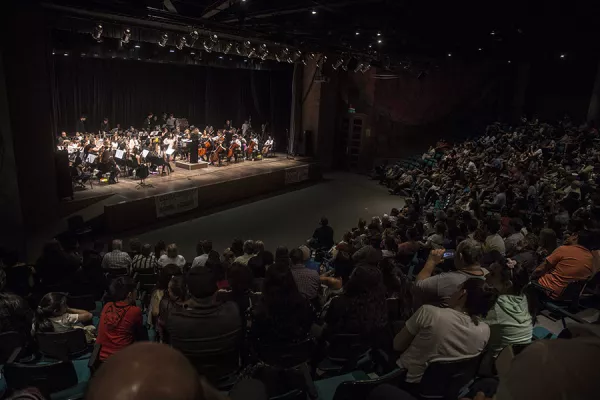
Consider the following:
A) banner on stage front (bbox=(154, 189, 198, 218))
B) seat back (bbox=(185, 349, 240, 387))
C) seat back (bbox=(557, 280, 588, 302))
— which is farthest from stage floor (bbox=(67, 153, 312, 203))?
seat back (bbox=(557, 280, 588, 302))

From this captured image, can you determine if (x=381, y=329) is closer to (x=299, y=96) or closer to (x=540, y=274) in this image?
(x=540, y=274)

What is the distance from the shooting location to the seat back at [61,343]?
3787 millimetres

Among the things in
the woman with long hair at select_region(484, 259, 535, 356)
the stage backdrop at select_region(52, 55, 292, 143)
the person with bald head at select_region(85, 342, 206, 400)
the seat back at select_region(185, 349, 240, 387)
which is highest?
the stage backdrop at select_region(52, 55, 292, 143)

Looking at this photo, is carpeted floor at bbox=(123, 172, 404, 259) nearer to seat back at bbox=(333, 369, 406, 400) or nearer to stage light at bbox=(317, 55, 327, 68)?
stage light at bbox=(317, 55, 327, 68)

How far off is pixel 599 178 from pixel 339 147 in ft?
39.9

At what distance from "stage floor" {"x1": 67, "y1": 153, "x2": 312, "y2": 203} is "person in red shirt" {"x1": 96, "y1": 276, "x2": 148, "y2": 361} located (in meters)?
7.85

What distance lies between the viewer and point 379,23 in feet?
47.7

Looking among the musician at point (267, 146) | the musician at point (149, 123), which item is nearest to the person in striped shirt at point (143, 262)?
the musician at point (267, 146)

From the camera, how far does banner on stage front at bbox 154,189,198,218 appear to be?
38.2ft

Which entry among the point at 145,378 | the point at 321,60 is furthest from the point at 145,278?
the point at 321,60

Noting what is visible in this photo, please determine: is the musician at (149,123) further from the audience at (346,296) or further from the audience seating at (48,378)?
the audience seating at (48,378)

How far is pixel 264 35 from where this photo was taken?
12820 mm

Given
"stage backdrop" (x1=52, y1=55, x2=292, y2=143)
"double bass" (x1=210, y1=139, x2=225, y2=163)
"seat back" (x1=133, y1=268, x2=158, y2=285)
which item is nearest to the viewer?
"seat back" (x1=133, y1=268, x2=158, y2=285)

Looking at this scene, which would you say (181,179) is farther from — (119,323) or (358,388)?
(358,388)
